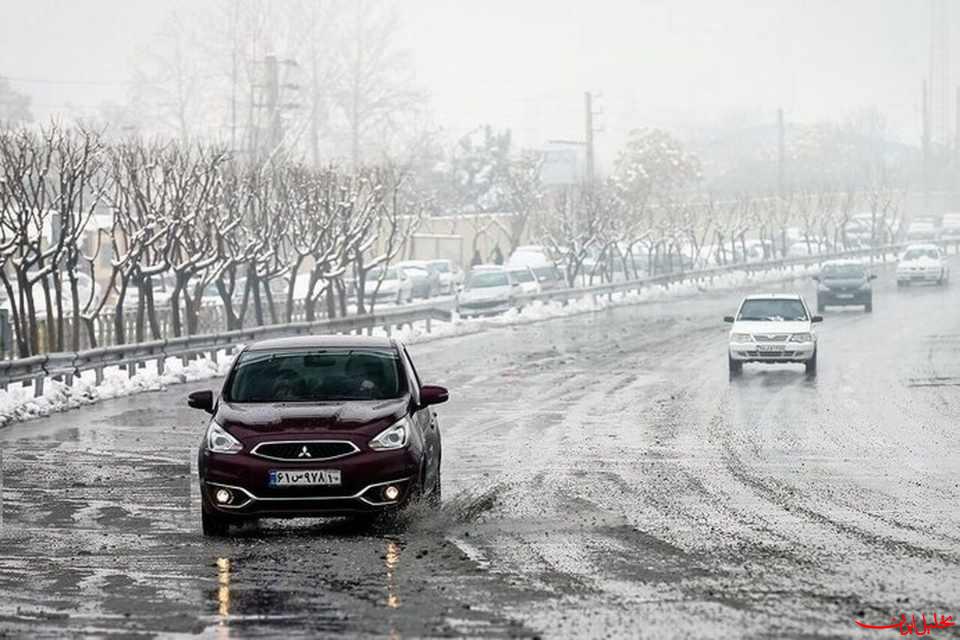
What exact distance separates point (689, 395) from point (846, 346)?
12507 mm

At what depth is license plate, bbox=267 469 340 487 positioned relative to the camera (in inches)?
507

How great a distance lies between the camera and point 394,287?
6059 centimetres

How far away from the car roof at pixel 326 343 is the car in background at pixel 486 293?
36.4m

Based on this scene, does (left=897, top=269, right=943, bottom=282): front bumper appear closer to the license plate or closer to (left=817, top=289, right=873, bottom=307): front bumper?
(left=817, top=289, right=873, bottom=307): front bumper

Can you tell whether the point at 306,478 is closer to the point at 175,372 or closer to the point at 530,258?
the point at 175,372

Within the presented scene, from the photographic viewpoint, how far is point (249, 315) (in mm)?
52312

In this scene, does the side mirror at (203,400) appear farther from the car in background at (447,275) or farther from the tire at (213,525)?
the car in background at (447,275)

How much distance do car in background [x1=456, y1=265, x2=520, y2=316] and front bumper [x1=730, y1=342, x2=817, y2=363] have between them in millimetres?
20532

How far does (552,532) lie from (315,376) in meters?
2.53

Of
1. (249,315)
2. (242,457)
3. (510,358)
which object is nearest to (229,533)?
(242,457)

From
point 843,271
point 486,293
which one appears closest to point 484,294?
point 486,293

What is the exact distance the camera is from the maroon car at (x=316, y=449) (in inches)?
508

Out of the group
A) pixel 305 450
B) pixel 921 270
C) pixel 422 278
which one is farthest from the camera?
pixel 921 270

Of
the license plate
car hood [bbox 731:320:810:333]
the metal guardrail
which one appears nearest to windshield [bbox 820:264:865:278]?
the metal guardrail
